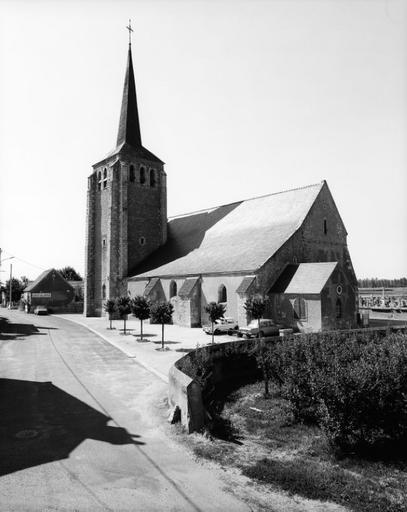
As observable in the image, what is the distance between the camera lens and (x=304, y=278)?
28953 millimetres

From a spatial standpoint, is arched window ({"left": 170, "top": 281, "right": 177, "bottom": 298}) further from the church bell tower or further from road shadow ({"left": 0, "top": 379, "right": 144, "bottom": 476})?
road shadow ({"left": 0, "top": 379, "right": 144, "bottom": 476})

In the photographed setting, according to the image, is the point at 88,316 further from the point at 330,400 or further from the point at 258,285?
the point at 330,400

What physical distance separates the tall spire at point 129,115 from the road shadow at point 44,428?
123 feet

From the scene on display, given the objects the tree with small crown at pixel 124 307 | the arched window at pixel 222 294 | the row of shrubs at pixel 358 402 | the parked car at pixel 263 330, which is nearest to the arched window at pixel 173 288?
the tree with small crown at pixel 124 307

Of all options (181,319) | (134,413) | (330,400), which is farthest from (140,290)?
(330,400)

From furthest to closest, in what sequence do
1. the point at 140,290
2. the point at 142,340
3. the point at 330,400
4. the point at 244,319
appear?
1. the point at 140,290
2. the point at 244,319
3. the point at 142,340
4. the point at 330,400

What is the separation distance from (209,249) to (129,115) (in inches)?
828

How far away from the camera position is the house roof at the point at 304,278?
2783 centimetres

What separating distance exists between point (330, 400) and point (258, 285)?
19.1 metres

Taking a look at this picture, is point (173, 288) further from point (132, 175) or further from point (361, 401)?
point (361, 401)

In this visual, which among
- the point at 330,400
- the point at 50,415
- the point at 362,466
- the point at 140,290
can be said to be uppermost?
the point at 140,290

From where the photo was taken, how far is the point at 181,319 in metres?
34.3

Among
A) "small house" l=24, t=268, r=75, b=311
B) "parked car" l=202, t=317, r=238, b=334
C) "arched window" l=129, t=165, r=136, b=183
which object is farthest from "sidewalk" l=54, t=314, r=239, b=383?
"small house" l=24, t=268, r=75, b=311

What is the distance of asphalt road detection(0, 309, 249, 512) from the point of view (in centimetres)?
679
